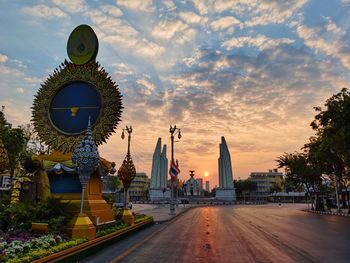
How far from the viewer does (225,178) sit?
9806cm

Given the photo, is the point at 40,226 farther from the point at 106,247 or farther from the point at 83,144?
the point at 83,144

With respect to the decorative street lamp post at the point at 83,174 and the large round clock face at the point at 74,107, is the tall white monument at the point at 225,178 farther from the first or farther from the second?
the decorative street lamp post at the point at 83,174

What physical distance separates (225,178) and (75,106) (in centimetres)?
8984

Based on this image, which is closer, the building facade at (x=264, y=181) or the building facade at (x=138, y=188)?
the building facade at (x=138, y=188)

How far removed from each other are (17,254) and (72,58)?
12897 mm

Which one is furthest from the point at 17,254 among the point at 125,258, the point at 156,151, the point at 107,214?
the point at 156,151

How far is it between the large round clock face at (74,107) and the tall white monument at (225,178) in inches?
3460

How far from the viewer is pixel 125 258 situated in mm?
8750

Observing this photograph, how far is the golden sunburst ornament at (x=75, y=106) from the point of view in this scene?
1424cm

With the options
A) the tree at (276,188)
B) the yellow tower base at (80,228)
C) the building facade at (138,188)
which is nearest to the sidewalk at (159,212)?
the yellow tower base at (80,228)

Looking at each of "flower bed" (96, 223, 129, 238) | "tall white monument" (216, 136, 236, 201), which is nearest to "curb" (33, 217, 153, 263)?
"flower bed" (96, 223, 129, 238)

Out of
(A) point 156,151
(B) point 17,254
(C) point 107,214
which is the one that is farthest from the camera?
(A) point 156,151

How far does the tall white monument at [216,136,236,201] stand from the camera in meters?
95.1

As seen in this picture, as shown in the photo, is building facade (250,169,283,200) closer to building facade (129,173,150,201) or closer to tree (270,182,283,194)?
tree (270,182,283,194)
